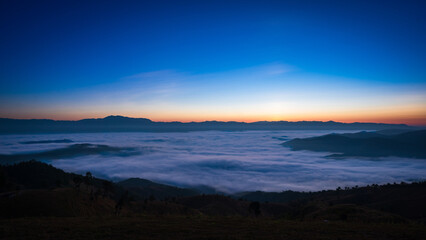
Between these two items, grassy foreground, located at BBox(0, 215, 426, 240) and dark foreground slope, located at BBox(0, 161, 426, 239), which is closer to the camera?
grassy foreground, located at BBox(0, 215, 426, 240)

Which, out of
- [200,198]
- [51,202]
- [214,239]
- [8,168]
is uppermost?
[214,239]

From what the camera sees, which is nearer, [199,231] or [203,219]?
[199,231]

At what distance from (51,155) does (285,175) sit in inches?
6622

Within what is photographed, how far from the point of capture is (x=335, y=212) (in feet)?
73.0

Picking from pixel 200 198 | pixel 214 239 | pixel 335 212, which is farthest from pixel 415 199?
pixel 214 239

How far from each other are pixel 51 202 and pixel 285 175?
A: 10429 centimetres

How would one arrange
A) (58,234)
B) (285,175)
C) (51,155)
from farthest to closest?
(51,155)
(285,175)
(58,234)

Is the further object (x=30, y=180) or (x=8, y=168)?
(x=8, y=168)

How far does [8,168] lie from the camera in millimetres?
60625

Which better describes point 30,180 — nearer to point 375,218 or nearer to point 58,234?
point 58,234

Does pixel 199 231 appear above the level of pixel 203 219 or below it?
above

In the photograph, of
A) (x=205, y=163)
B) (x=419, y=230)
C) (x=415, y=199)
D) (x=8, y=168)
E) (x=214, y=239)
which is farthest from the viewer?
(x=205, y=163)

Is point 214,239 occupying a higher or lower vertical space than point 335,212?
higher

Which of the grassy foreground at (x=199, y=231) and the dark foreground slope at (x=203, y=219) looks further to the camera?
the dark foreground slope at (x=203, y=219)
